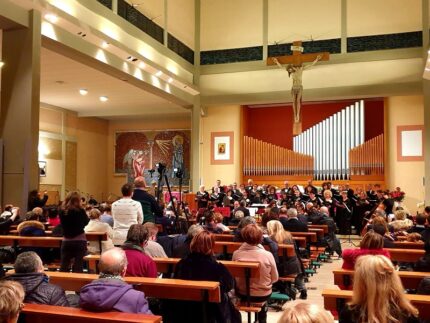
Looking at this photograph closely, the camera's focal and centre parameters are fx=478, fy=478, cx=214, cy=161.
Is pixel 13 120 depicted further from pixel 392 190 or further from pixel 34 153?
pixel 392 190

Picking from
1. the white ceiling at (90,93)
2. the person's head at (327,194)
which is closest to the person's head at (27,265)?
the white ceiling at (90,93)

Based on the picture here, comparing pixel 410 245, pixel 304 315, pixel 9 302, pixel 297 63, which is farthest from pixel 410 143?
pixel 304 315

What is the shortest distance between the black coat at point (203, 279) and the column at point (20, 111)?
5121 millimetres

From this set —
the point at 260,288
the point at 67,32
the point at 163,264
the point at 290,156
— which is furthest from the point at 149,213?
the point at 290,156

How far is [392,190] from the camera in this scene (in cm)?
1506

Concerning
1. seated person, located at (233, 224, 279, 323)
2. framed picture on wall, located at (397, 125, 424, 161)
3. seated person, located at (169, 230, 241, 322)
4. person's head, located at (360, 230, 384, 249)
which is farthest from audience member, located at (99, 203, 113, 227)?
framed picture on wall, located at (397, 125, 424, 161)

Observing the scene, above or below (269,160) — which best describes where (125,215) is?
below

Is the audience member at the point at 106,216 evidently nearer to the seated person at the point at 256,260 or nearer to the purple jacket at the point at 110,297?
the seated person at the point at 256,260

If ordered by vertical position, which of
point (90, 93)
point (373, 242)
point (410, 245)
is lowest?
point (410, 245)

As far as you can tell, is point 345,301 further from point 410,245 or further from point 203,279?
point 410,245

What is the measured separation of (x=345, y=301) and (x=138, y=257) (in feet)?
5.46

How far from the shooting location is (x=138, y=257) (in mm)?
3855

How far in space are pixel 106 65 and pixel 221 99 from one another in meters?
5.52

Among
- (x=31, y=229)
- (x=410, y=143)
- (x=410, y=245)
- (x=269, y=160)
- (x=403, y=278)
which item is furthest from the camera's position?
(x=269, y=160)
